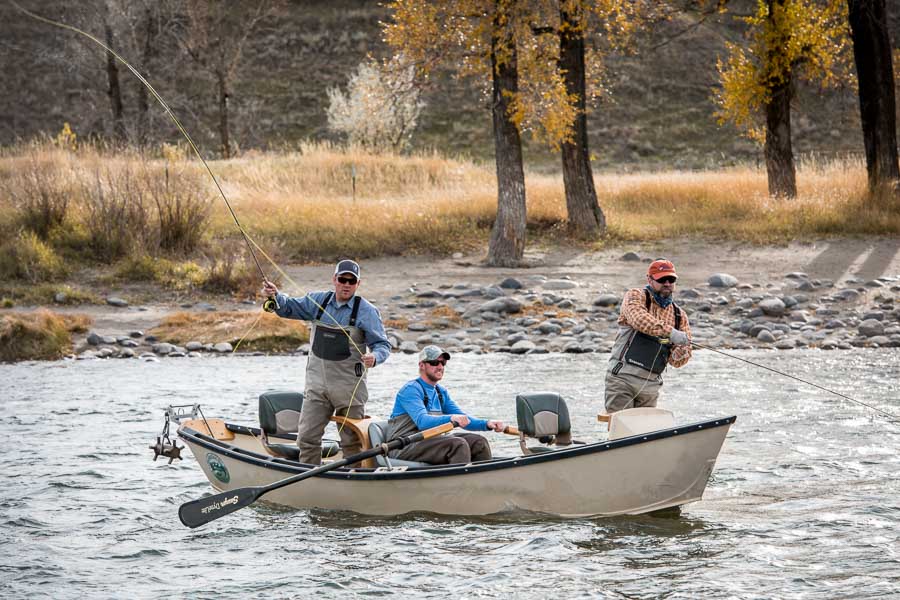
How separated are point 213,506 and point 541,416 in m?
2.50

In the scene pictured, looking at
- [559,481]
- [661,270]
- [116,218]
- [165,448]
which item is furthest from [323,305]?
[116,218]

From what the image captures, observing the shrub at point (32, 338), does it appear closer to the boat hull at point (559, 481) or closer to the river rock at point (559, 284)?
the river rock at point (559, 284)

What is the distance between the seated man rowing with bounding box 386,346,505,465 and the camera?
827 cm

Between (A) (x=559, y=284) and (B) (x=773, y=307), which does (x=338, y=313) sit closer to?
(B) (x=773, y=307)

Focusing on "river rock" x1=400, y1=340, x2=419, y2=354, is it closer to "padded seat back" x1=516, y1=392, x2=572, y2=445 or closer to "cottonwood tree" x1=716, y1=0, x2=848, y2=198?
"padded seat back" x1=516, y1=392, x2=572, y2=445

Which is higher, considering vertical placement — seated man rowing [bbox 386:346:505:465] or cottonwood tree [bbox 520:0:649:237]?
cottonwood tree [bbox 520:0:649:237]

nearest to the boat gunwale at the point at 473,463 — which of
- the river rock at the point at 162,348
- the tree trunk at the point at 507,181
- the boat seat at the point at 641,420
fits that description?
the boat seat at the point at 641,420

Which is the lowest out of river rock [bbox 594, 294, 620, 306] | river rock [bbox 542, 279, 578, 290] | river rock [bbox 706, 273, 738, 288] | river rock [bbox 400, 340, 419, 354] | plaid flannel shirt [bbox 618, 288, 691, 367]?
river rock [bbox 400, 340, 419, 354]

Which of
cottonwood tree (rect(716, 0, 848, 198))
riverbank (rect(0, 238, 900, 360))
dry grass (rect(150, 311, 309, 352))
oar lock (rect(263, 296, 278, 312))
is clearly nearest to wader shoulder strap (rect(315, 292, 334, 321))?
oar lock (rect(263, 296, 278, 312))

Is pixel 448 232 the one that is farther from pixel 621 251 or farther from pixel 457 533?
pixel 457 533

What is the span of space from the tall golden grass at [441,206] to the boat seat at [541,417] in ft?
37.0

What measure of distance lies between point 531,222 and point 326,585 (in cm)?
1533

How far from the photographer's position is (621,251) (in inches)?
796

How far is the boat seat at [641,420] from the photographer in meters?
8.19
